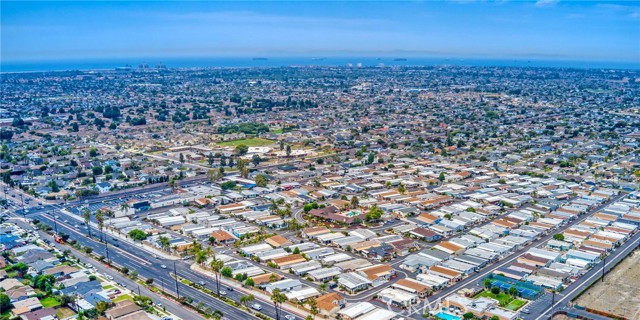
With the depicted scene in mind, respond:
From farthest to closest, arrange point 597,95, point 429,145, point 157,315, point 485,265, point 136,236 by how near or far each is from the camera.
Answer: point 597,95, point 429,145, point 136,236, point 485,265, point 157,315

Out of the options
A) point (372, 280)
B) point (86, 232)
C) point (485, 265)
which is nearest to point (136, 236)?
point (86, 232)

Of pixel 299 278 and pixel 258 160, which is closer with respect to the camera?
pixel 299 278

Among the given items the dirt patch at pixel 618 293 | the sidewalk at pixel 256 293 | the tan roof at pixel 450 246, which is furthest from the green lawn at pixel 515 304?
the sidewalk at pixel 256 293

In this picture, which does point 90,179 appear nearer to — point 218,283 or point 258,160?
point 258,160

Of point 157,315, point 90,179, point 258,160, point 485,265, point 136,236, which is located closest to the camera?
point 157,315

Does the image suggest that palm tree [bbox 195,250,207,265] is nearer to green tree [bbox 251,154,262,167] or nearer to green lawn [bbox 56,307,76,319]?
green lawn [bbox 56,307,76,319]

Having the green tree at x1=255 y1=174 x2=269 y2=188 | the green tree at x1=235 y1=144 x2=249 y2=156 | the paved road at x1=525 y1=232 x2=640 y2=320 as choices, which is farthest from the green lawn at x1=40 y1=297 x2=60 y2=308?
the green tree at x1=235 y1=144 x2=249 y2=156
